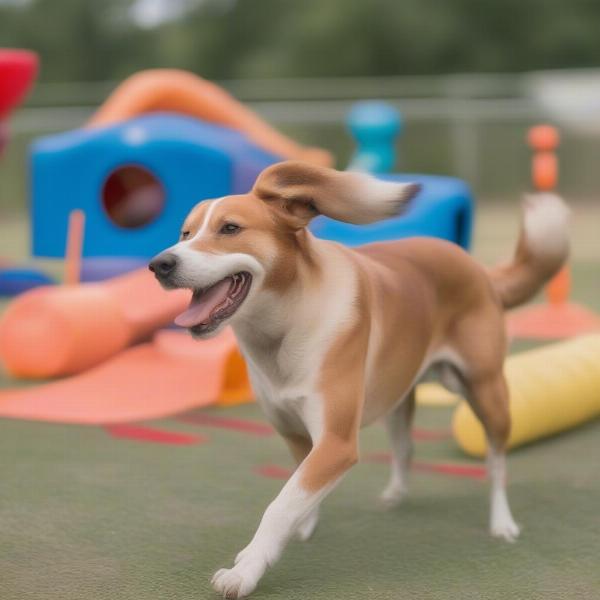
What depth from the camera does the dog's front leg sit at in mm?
3297

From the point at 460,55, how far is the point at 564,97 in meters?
3.79

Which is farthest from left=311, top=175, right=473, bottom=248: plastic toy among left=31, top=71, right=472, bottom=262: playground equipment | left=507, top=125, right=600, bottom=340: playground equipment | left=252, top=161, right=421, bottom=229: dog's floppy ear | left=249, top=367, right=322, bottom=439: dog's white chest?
left=252, top=161, right=421, bottom=229: dog's floppy ear

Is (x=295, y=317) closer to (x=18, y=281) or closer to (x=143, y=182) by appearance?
(x=143, y=182)

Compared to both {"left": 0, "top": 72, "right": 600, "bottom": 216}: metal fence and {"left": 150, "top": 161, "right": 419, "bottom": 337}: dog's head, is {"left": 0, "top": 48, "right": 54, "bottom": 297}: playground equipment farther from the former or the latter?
{"left": 150, "top": 161, "right": 419, "bottom": 337}: dog's head

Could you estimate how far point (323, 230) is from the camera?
744 cm

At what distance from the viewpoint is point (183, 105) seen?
9.20 meters

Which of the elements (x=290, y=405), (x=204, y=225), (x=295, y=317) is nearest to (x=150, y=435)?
(x=290, y=405)

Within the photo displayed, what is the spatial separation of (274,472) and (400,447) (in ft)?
2.23

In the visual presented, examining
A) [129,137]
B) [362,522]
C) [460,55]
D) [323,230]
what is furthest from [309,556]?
[460,55]

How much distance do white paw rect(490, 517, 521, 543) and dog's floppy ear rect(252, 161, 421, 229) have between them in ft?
4.21

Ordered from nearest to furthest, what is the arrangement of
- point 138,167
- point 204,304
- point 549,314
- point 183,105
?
1. point 204,304
2. point 549,314
3. point 138,167
4. point 183,105

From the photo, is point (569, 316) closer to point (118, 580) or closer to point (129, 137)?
point (129, 137)

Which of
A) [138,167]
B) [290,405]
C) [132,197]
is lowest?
[132,197]

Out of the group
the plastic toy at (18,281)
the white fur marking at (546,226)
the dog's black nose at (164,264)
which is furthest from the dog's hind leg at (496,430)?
the plastic toy at (18,281)
